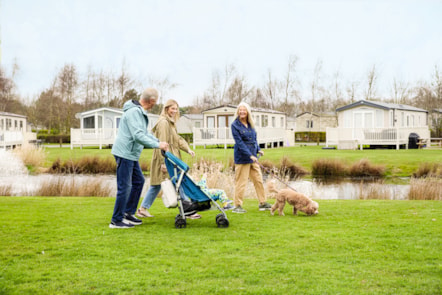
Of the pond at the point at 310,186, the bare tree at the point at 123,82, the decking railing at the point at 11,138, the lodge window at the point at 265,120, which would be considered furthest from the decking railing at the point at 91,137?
the bare tree at the point at 123,82

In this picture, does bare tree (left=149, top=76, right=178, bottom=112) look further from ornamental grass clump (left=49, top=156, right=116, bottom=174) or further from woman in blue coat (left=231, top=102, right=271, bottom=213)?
woman in blue coat (left=231, top=102, right=271, bottom=213)

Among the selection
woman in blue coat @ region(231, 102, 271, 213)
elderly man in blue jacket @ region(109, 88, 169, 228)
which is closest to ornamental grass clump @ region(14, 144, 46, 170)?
woman in blue coat @ region(231, 102, 271, 213)

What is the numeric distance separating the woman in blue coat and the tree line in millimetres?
44268

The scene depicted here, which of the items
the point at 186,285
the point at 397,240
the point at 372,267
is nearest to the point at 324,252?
the point at 372,267

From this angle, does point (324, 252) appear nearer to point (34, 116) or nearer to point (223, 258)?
point (223, 258)

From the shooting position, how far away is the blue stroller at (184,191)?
575 cm

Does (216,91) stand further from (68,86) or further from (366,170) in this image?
(366,170)

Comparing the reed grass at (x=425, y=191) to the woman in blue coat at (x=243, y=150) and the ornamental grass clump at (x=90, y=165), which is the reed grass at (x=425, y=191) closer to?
the woman in blue coat at (x=243, y=150)

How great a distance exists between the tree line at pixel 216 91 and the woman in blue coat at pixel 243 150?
145 feet

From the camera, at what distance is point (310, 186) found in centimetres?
1095

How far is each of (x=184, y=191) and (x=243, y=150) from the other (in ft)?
4.72

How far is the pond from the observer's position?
1138 centimetres

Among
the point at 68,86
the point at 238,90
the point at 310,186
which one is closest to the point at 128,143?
the point at 310,186

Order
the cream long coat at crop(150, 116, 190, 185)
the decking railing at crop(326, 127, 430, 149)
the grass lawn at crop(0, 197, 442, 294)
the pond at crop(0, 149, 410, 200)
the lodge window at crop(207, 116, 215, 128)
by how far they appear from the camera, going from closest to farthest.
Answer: the grass lawn at crop(0, 197, 442, 294)
the cream long coat at crop(150, 116, 190, 185)
the pond at crop(0, 149, 410, 200)
the decking railing at crop(326, 127, 430, 149)
the lodge window at crop(207, 116, 215, 128)
